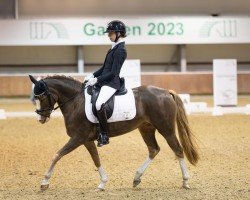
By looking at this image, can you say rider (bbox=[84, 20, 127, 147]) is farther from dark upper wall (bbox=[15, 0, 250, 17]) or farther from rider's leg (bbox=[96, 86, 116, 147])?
dark upper wall (bbox=[15, 0, 250, 17])

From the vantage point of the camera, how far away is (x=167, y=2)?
23875 mm

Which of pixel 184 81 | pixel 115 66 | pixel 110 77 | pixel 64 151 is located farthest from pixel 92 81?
pixel 184 81

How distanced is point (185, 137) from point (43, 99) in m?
1.76

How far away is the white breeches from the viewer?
6090 millimetres

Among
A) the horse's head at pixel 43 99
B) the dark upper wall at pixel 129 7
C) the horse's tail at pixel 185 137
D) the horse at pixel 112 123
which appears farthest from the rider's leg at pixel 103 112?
the dark upper wall at pixel 129 7

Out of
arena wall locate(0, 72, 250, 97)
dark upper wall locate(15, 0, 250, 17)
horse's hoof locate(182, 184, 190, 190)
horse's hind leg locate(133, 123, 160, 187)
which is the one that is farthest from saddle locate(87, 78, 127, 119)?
dark upper wall locate(15, 0, 250, 17)

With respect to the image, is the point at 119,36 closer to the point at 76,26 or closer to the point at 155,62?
the point at 76,26

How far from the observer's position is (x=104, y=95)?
6121mm

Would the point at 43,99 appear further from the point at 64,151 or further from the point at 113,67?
the point at 113,67

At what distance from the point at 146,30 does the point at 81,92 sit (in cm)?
1609

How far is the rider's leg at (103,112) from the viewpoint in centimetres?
609

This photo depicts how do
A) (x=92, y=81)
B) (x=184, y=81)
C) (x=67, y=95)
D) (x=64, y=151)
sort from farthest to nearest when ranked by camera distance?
(x=184, y=81)
(x=67, y=95)
(x=92, y=81)
(x=64, y=151)

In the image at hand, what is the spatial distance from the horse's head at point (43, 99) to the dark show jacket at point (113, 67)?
0.61 m

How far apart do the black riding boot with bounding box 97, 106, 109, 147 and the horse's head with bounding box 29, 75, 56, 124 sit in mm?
607
